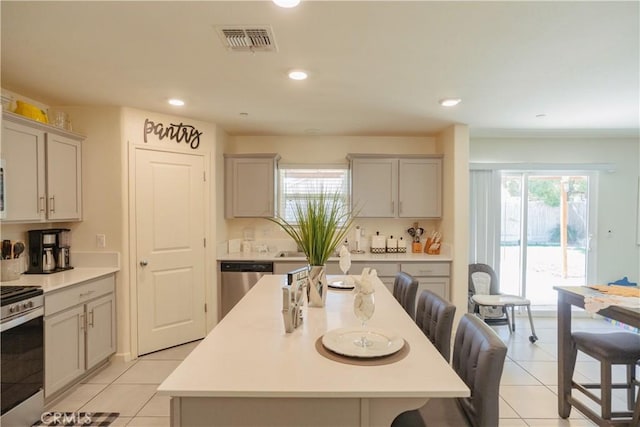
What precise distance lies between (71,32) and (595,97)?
396cm

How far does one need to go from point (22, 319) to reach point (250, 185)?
258 cm

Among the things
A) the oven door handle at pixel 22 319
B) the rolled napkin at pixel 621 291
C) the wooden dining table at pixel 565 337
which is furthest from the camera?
the wooden dining table at pixel 565 337

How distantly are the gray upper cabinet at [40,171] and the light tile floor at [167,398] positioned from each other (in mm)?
1440

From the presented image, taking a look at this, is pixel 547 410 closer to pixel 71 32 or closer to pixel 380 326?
pixel 380 326

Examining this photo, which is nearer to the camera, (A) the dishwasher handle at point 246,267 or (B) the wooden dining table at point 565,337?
(B) the wooden dining table at point 565,337

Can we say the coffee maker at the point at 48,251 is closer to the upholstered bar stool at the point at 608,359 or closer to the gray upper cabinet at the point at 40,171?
the gray upper cabinet at the point at 40,171

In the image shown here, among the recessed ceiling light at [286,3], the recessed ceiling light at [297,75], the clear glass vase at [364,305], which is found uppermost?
the recessed ceiling light at [297,75]

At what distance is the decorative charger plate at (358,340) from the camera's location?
55.2 inches

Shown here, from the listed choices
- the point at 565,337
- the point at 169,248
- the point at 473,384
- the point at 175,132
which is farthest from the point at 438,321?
the point at 175,132

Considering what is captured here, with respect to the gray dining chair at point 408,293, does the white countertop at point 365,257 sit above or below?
above

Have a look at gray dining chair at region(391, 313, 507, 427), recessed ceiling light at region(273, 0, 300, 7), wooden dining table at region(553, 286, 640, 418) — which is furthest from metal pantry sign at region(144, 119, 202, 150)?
wooden dining table at region(553, 286, 640, 418)

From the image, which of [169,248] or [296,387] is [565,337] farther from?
[169,248]

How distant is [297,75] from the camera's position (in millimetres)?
2512

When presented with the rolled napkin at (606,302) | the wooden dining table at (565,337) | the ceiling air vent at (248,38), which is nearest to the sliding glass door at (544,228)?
the wooden dining table at (565,337)
